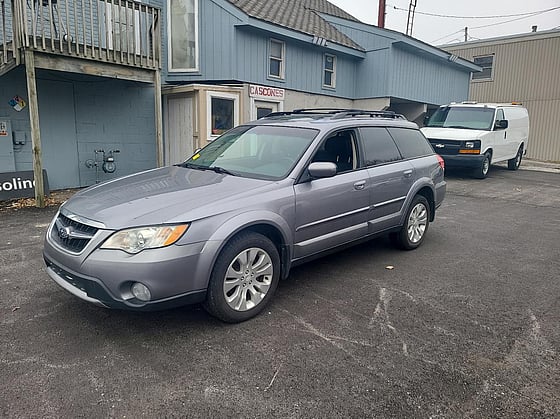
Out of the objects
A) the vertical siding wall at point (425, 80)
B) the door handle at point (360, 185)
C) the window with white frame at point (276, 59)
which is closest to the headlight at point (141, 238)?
the door handle at point (360, 185)

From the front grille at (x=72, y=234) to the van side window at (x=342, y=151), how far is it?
7.68 feet

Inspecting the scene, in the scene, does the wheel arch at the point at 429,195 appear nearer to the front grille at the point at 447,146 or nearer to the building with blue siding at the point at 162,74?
the building with blue siding at the point at 162,74

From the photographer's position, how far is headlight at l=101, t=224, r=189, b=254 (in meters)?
3.00

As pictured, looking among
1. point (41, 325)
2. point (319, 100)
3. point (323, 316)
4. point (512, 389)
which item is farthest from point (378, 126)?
point (319, 100)

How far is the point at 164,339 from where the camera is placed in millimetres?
3232

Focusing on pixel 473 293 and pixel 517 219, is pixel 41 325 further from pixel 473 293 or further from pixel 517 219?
pixel 517 219

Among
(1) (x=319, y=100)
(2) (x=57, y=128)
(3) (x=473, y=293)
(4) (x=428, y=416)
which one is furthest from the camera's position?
(1) (x=319, y=100)

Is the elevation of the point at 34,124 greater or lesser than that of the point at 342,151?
greater

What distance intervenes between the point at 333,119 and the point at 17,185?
6575 mm

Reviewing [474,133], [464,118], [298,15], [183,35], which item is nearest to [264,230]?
[183,35]

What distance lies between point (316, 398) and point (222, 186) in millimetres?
1836

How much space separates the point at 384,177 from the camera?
4867mm

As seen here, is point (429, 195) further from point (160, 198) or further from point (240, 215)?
point (160, 198)

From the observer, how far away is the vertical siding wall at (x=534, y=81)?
20.8 m
